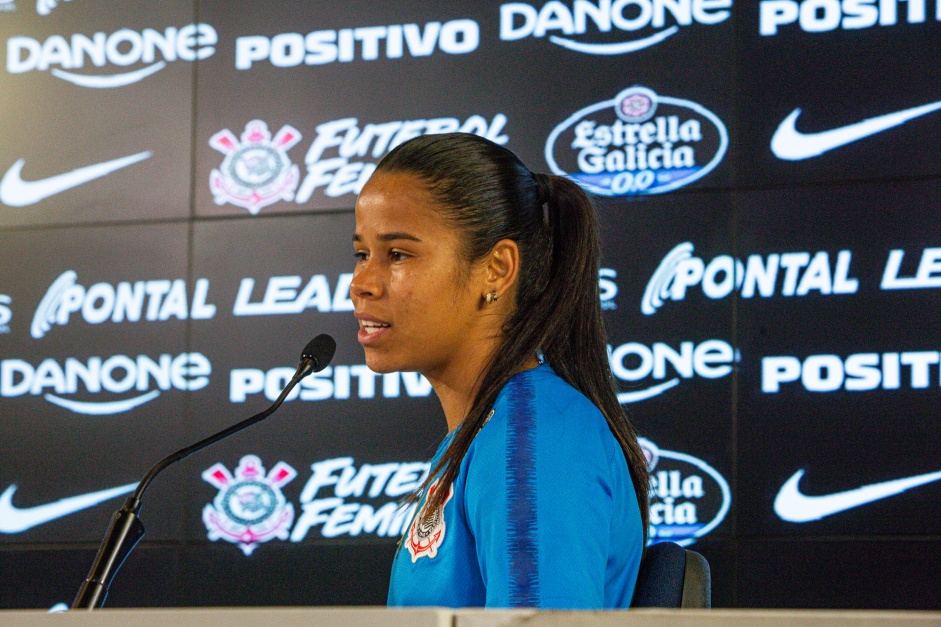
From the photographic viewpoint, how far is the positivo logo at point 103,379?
9.97 feet

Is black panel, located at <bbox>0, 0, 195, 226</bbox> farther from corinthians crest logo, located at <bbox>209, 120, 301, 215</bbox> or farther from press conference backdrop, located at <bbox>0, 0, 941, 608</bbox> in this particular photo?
corinthians crest logo, located at <bbox>209, 120, 301, 215</bbox>

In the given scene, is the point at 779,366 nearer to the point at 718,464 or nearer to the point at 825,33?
the point at 718,464

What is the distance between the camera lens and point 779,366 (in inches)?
106

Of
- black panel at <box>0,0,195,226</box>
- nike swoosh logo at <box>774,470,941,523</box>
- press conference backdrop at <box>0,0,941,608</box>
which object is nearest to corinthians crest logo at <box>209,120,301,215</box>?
Result: press conference backdrop at <box>0,0,941,608</box>

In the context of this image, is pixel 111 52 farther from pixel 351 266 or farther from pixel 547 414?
pixel 547 414

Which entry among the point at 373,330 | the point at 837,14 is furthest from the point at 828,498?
the point at 373,330

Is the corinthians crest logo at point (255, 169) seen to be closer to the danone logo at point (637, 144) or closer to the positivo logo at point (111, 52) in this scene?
the positivo logo at point (111, 52)

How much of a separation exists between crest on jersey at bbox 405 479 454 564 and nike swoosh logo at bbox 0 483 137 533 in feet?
6.82

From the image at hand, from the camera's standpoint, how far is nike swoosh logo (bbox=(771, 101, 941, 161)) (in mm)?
2701

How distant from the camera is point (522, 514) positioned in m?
0.99

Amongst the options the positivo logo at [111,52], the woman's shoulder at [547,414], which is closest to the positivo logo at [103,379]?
the positivo logo at [111,52]

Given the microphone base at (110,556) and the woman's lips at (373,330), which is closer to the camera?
the microphone base at (110,556)

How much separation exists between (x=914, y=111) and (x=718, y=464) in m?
1.01

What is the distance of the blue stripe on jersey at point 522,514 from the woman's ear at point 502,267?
0.80ft
